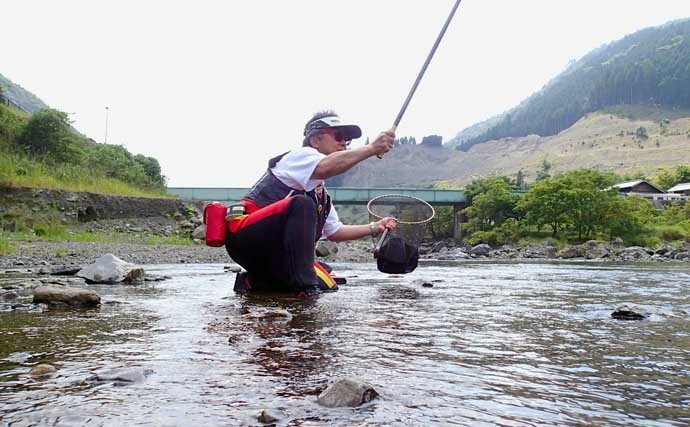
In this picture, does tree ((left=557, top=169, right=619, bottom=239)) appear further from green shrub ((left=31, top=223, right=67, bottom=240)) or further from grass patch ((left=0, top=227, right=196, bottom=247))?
green shrub ((left=31, top=223, right=67, bottom=240))

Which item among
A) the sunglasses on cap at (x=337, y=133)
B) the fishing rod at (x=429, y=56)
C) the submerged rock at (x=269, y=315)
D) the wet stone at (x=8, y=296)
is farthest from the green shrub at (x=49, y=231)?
the submerged rock at (x=269, y=315)

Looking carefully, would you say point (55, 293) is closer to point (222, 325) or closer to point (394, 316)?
point (222, 325)

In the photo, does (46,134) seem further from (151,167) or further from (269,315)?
(269,315)

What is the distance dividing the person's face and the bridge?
177ft

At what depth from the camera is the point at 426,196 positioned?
72250 mm

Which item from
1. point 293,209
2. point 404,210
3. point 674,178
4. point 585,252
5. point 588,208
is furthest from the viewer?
point 674,178

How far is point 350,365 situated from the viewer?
2584mm

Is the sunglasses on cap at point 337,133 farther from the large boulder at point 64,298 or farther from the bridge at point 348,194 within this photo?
the bridge at point 348,194

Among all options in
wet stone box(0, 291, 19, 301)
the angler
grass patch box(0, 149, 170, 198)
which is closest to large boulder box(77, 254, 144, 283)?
wet stone box(0, 291, 19, 301)

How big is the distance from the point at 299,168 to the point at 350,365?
3.00 meters

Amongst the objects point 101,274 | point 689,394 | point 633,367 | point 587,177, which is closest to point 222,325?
point 633,367

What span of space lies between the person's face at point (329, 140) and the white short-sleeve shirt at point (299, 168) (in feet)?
1.07

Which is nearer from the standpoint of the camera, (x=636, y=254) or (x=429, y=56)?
(x=429, y=56)

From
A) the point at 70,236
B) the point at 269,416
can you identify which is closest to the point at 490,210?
the point at 70,236
